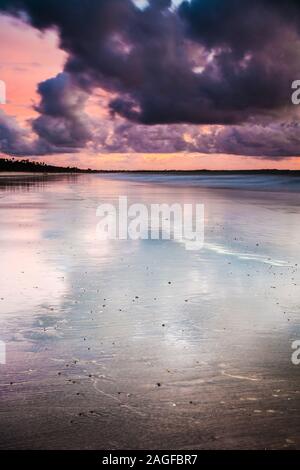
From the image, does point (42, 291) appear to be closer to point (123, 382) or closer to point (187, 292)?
point (187, 292)

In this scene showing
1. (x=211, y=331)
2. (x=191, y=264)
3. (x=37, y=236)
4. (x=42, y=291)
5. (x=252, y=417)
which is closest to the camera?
(x=252, y=417)

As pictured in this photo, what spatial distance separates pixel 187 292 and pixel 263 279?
179 centimetres

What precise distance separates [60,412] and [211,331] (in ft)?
8.87

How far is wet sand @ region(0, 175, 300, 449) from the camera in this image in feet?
13.9

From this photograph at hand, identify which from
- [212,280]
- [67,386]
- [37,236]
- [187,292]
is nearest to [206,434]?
[67,386]

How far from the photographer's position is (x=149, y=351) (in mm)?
6000

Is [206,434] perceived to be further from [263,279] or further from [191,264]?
[191,264]

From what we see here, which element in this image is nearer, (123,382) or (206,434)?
(206,434)

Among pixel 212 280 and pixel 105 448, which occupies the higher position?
pixel 212 280

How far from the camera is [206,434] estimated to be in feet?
13.6

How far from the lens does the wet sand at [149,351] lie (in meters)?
4.25

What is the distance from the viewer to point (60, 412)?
14.9ft
